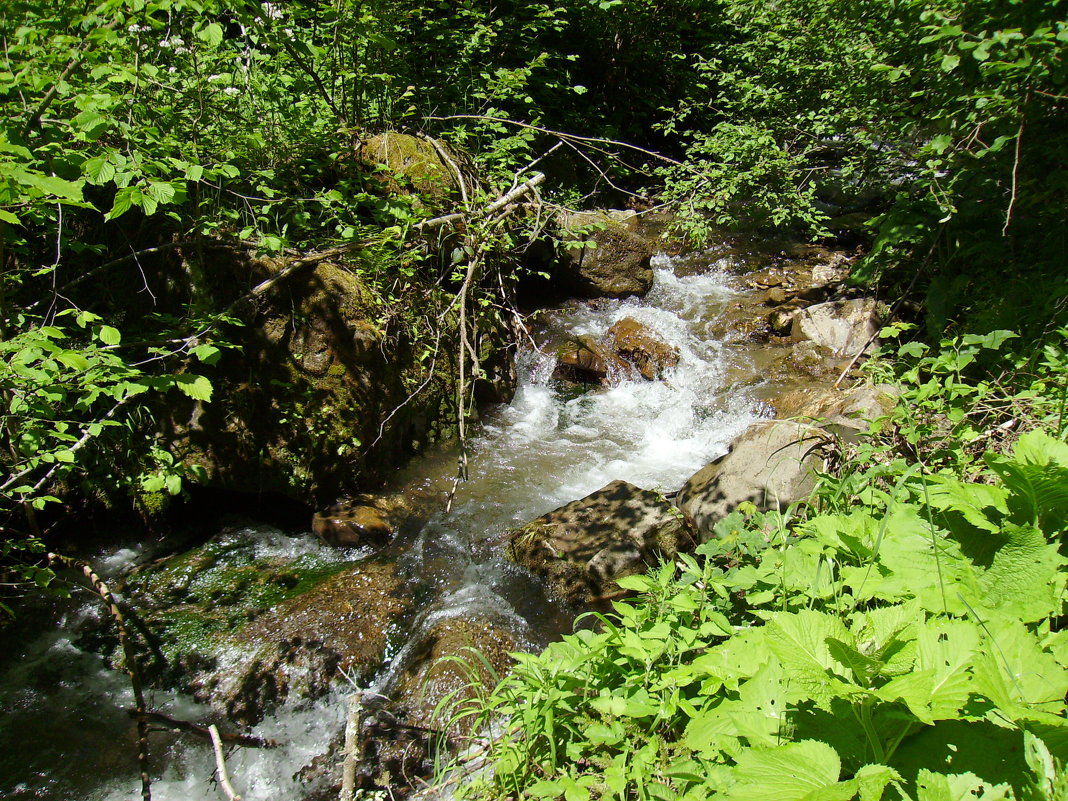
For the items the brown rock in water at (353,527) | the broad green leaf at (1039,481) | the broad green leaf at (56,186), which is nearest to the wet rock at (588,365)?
the brown rock in water at (353,527)

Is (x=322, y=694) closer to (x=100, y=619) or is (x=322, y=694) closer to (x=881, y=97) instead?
(x=100, y=619)

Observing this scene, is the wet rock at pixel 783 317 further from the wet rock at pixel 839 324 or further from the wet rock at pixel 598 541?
the wet rock at pixel 598 541

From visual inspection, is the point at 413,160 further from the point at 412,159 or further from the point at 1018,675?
the point at 1018,675

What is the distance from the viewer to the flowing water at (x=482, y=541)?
116 inches

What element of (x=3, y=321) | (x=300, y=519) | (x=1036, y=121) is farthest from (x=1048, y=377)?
(x=3, y=321)

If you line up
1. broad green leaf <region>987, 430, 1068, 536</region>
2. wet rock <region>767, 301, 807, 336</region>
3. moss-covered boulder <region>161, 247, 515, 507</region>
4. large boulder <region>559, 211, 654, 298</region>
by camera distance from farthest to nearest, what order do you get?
large boulder <region>559, 211, 654, 298</region>, wet rock <region>767, 301, 807, 336</region>, moss-covered boulder <region>161, 247, 515, 507</region>, broad green leaf <region>987, 430, 1068, 536</region>

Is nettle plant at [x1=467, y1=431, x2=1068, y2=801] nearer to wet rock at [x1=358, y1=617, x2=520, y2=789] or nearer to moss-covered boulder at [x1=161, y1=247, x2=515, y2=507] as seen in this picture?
wet rock at [x1=358, y1=617, x2=520, y2=789]

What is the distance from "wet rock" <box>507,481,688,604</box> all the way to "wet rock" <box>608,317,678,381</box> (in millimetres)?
2499

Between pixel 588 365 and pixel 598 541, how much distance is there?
2.88 metres

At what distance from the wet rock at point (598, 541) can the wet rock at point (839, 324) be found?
3.69 m

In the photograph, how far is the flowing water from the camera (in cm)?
295

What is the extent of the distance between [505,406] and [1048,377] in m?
4.37

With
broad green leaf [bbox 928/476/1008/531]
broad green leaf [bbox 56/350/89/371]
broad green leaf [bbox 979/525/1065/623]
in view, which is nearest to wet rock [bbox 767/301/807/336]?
broad green leaf [bbox 928/476/1008/531]

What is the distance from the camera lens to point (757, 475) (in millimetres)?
4016
